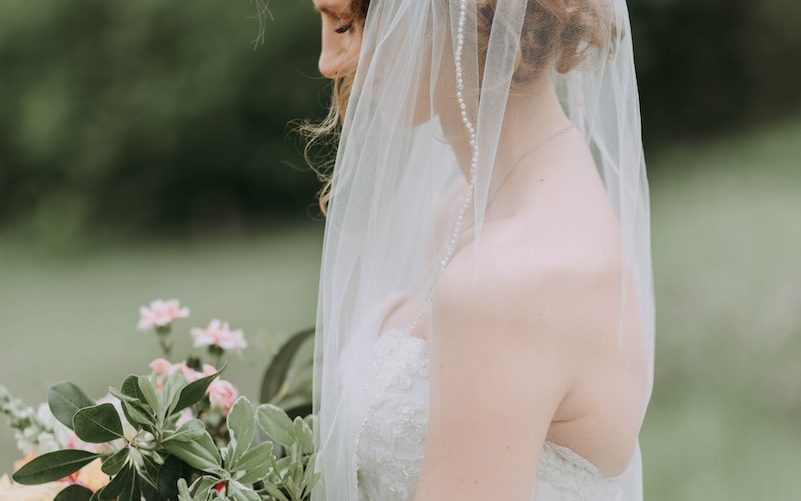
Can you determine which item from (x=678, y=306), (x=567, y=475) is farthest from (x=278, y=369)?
(x=678, y=306)

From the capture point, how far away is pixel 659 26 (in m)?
8.05

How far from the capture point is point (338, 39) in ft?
5.44

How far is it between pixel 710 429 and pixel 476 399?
3.55 metres

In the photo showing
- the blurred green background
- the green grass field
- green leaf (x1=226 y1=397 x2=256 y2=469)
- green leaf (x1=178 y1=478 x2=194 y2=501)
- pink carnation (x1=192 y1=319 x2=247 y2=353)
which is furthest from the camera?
the blurred green background

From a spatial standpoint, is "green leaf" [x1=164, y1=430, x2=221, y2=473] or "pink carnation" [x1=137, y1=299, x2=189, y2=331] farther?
"pink carnation" [x1=137, y1=299, x2=189, y2=331]

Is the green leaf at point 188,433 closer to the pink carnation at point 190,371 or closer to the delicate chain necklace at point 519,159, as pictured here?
the pink carnation at point 190,371

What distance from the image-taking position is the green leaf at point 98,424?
4.43 feet

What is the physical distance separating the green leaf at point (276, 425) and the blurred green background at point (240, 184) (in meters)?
3.61

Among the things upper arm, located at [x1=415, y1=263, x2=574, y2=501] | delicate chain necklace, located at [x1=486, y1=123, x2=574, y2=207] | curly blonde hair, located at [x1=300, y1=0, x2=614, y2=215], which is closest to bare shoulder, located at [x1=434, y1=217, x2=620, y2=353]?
upper arm, located at [x1=415, y1=263, x2=574, y2=501]

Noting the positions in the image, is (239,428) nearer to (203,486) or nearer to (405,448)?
(203,486)

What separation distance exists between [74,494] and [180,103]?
7875mm

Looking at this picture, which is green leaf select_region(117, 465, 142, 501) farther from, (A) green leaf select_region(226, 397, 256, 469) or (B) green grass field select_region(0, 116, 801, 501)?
(B) green grass field select_region(0, 116, 801, 501)

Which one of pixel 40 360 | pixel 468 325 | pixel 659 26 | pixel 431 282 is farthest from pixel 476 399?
pixel 659 26

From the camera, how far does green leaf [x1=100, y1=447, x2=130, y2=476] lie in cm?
136
